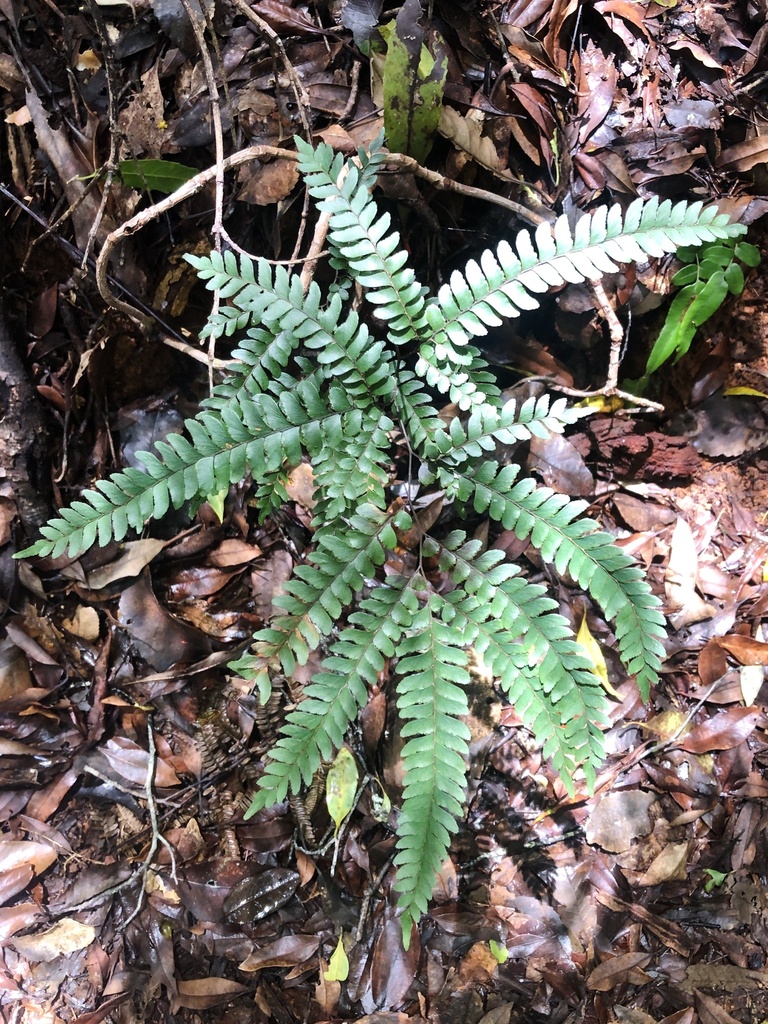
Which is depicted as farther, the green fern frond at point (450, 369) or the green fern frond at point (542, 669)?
the green fern frond at point (450, 369)

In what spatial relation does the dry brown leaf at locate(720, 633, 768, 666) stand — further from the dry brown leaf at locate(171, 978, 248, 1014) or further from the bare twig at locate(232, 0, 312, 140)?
the bare twig at locate(232, 0, 312, 140)

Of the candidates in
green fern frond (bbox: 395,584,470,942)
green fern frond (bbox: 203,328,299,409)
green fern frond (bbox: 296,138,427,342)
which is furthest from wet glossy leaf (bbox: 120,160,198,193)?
green fern frond (bbox: 395,584,470,942)

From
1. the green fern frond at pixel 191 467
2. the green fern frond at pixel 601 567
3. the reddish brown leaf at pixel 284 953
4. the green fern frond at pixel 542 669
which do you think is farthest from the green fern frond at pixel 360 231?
the reddish brown leaf at pixel 284 953

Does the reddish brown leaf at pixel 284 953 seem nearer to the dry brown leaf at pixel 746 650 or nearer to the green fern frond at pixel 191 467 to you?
the green fern frond at pixel 191 467

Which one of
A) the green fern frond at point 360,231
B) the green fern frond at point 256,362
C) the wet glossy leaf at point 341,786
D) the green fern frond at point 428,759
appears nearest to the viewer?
the green fern frond at point 428,759

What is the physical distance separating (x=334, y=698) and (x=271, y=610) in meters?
0.77

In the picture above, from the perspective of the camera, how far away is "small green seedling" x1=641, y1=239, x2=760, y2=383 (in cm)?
238

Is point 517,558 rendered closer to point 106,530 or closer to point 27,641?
point 106,530

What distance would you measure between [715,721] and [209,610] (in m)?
2.00

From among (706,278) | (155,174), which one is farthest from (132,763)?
(706,278)

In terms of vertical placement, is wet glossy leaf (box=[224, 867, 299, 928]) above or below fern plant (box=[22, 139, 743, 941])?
below

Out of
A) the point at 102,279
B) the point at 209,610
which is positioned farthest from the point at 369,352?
the point at 209,610

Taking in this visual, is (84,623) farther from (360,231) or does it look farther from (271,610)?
(360,231)

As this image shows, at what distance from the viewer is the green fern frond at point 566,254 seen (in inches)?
75.1
